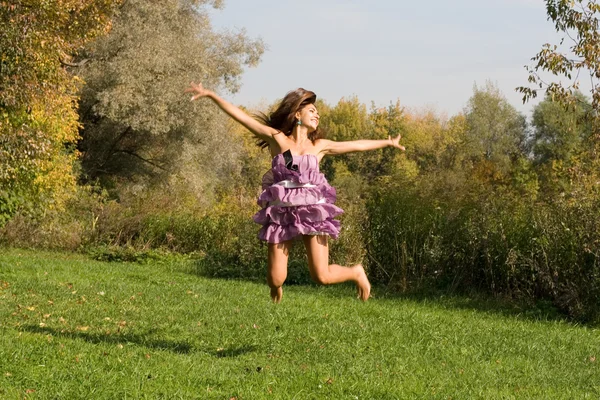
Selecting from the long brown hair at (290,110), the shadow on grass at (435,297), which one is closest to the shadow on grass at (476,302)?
the shadow on grass at (435,297)

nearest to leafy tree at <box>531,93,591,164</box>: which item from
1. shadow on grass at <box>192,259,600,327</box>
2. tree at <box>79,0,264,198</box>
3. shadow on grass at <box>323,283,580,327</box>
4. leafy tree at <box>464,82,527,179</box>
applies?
leafy tree at <box>464,82,527,179</box>

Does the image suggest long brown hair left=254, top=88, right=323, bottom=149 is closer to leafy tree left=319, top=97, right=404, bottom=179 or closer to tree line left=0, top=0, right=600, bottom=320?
tree line left=0, top=0, right=600, bottom=320

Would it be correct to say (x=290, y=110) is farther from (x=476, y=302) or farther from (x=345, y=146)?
(x=476, y=302)

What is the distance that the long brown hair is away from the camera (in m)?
6.88

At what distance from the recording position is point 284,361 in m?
6.86

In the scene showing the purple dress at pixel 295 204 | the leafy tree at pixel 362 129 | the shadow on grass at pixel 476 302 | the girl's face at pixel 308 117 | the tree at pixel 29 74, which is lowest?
the shadow on grass at pixel 476 302

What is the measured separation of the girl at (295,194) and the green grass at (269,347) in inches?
32.3

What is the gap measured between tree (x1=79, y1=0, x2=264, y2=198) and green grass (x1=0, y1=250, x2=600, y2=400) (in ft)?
51.6

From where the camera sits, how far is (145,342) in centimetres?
746

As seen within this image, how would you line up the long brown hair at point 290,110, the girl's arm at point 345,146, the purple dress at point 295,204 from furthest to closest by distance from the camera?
the girl's arm at point 345,146, the long brown hair at point 290,110, the purple dress at point 295,204

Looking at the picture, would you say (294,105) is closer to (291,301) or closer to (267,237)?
(267,237)

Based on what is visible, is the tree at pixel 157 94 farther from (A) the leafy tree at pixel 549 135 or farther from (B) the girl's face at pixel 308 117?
(A) the leafy tree at pixel 549 135

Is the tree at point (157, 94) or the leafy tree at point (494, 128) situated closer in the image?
the tree at point (157, 94)

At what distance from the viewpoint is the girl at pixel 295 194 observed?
662 centimetres
